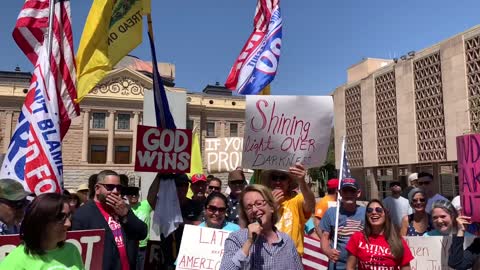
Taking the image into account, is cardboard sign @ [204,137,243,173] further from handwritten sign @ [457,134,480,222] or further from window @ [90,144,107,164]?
window @ [90,144,107,164]

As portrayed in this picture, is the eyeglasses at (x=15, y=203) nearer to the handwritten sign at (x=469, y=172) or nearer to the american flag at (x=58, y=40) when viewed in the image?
the american flag at (x=58, y=40)

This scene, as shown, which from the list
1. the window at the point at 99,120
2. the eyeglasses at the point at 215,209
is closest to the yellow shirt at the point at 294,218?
the eyeglasses at the point at 215,209

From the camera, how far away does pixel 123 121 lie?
5375 centimetres

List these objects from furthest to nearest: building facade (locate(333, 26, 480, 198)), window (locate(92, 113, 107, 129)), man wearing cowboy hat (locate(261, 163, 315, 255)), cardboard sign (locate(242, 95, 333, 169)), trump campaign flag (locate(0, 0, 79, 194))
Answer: window (locate(92, 113, 107, 129))
building facade (locate(333, 26, 480, 198))
cardboard sign (locate(242, 95, 333, 169))
trump campaign flag (locate(0, 0, 79, 194))
man wearing cowboy hat (locate(261, 163, 315, 255))

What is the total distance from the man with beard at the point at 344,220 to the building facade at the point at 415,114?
24.8m

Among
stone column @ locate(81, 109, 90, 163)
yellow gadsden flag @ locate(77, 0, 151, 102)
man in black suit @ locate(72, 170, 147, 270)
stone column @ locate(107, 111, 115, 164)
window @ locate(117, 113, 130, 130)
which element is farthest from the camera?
window @ locate(117, 113, 130, 130)

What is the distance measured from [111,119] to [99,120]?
4.81 ft

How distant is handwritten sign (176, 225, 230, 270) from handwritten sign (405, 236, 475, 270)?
1.77m

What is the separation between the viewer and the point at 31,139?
4246mm

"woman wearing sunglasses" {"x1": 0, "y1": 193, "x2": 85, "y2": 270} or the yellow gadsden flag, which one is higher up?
the yellow gadsden flag

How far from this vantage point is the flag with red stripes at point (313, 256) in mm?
4145

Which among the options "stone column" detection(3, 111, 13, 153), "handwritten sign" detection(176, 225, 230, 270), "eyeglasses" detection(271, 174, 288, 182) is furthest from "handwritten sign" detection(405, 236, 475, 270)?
"stone column" detection(3, 111, 13, 153)

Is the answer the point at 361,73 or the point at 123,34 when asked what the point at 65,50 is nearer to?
the point at 123,34

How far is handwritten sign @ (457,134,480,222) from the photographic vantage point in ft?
12.3
